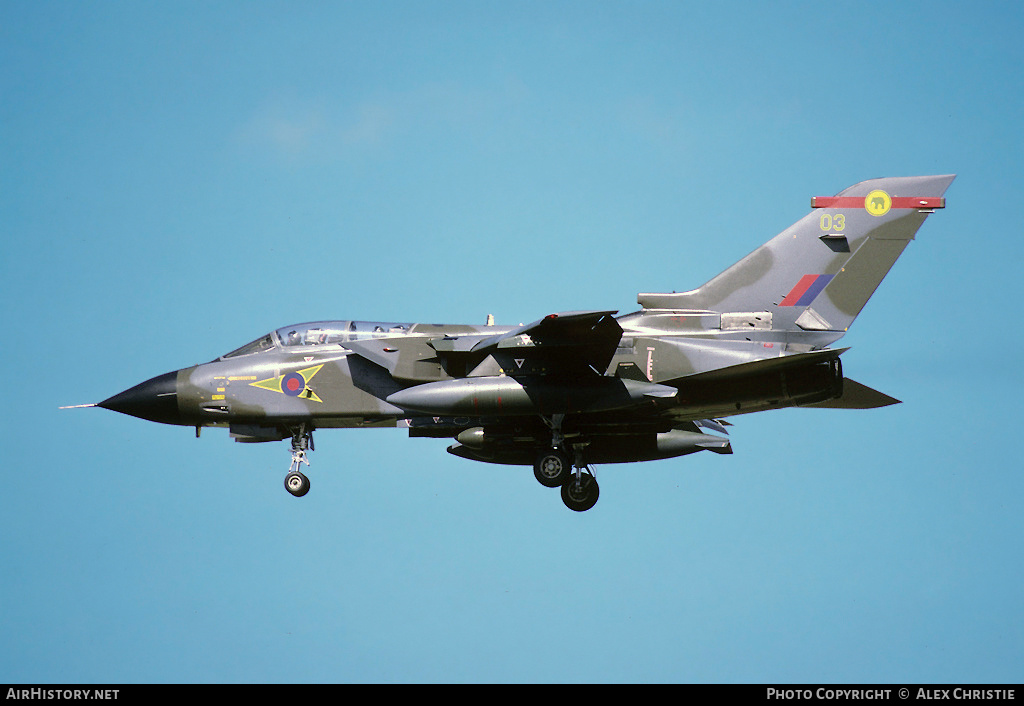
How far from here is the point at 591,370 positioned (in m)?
17.2

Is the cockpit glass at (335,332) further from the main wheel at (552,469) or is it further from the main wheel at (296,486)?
the main wheel at (552,469)

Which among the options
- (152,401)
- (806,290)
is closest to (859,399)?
(806,290)

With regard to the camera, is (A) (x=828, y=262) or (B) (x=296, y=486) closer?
(A) (x=828, y=262)

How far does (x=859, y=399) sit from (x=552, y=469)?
4820mm

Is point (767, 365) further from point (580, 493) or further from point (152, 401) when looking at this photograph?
point (152, 401)

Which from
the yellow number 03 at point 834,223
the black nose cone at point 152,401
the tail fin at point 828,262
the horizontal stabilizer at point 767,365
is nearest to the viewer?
the horizontal stabilizer at point 767,365

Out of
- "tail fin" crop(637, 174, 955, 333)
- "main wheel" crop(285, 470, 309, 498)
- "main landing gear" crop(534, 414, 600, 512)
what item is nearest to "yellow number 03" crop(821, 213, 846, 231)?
"tail fin" crop(637, 174, 955, 333)

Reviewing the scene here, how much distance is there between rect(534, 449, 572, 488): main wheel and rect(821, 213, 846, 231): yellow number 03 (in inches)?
206

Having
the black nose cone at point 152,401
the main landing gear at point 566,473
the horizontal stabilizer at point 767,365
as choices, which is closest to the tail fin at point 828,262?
the horizontal stabilizer at point 767,365

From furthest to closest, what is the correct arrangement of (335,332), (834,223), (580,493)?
1. (335,332)
2. (580,493)
3. (834,223)

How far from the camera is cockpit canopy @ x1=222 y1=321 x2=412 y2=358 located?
18719 millimetres

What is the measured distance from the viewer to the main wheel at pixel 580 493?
18641 millimetres

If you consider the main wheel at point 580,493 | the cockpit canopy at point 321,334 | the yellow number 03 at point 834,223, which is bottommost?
the main wheel at point 580,493

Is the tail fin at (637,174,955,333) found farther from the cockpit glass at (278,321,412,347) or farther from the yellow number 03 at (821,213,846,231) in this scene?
the cockpit glass at (278,321,412,347)
